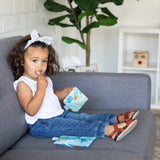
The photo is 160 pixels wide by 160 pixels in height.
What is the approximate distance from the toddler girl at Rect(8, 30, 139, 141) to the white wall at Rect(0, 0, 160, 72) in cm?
74

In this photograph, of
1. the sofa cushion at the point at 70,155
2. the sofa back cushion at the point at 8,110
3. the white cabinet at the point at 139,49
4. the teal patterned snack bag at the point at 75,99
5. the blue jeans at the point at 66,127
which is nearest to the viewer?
the sofa cushion at the point at 70,155

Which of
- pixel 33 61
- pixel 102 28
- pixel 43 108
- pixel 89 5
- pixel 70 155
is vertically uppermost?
pixel 89 5

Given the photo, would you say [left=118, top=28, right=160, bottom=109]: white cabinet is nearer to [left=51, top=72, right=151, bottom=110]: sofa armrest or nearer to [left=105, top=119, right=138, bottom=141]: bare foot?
[left=51, top=72, right=151, bottom=110]: sofa armrest

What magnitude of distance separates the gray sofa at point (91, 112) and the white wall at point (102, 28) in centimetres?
79

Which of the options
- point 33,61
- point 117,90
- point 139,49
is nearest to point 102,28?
point 139,49

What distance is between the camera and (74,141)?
5.26 feet

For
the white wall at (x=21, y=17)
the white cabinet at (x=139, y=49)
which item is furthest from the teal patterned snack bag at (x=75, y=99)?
the white cabinet at (x=139, y=49)

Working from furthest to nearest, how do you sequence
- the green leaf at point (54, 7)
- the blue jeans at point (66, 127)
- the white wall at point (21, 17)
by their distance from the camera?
the green leaf at point (54, 7) < the white wall at point (21, 17) < the blue jeans at point (66, 127)

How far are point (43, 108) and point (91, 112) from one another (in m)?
0.33

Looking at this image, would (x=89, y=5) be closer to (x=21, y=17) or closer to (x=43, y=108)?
(x=21, y=17)

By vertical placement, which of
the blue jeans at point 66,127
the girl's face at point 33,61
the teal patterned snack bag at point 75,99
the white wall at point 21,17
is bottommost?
the blue jeans at point 66,127

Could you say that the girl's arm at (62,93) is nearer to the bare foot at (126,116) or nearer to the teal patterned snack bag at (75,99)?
the teal patterned snack bag at (75,99)

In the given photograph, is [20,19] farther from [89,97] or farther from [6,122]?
[6,122]

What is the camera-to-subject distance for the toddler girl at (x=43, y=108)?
1699mm
